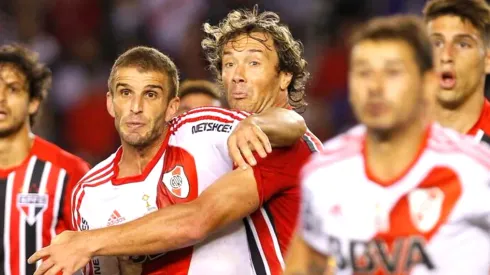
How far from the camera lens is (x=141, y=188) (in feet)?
15.9

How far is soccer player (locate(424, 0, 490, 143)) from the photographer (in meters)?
4.84

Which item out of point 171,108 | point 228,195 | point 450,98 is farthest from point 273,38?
point 228,195

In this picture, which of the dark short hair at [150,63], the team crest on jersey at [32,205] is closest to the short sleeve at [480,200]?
the dark short hair at [150,63]

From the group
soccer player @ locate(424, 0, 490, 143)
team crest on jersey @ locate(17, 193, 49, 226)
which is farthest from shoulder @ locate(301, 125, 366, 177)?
team crest on jersey @ locate(17, 193, 49, 226)

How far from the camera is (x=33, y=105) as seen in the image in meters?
5.97

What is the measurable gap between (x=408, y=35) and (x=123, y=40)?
7981 millimetres

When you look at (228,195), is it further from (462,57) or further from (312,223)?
(462,57)

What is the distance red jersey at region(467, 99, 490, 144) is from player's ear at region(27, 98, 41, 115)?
2356mm

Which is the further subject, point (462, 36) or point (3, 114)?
point (3, 114)

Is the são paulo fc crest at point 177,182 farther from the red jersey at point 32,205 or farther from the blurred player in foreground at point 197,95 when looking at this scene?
the blurred player in foreground at point 197,95

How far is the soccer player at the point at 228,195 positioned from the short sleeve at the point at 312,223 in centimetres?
82

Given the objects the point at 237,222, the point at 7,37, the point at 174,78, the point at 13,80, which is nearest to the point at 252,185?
the point at 237,222

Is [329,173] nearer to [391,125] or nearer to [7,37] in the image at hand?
[391,125]

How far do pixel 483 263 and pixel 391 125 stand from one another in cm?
51
